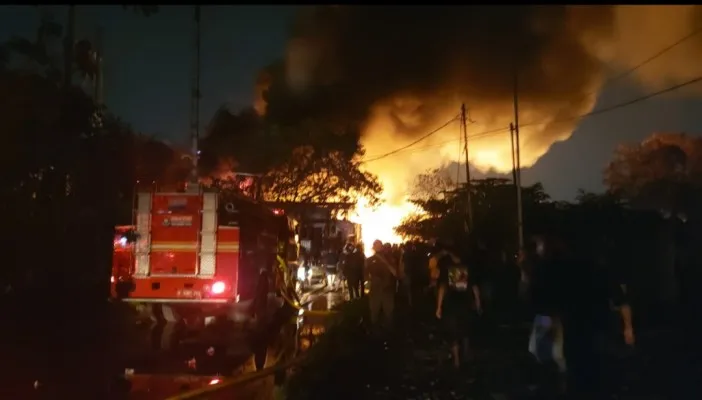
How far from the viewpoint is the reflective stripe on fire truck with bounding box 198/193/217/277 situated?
34.1 feet

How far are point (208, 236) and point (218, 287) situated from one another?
716 millimetres

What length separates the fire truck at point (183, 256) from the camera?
408 inches

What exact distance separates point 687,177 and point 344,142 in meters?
10.1

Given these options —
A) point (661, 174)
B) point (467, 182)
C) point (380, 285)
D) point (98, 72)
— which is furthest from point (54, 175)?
point (661, 174)

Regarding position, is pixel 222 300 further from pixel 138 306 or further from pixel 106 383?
pixel 106 383

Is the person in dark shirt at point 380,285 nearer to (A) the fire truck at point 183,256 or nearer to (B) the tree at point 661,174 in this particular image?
(A) the fire truck at point 183,256

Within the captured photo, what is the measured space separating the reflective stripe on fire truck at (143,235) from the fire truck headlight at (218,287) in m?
0.97

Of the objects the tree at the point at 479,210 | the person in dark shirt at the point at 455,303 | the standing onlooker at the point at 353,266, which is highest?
the tree at the point at 479,210

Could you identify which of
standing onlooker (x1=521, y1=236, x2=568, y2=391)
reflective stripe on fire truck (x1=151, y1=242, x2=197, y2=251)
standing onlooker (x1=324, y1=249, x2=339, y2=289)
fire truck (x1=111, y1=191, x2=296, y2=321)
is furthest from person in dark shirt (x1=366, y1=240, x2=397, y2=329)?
standing onlooker (x1=324, y1=249, x2=339, y2=289)

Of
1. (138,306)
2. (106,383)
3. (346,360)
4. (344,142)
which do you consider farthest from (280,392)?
(344,142)

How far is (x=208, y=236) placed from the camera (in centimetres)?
1046

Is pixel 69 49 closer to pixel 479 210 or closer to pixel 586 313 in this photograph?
pixel 586 313

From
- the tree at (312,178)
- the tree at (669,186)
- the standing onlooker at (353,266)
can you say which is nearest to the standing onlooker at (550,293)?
the standing onlooker at (353,266)

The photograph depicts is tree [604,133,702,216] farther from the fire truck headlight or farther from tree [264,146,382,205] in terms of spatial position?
the fire truck headlight
